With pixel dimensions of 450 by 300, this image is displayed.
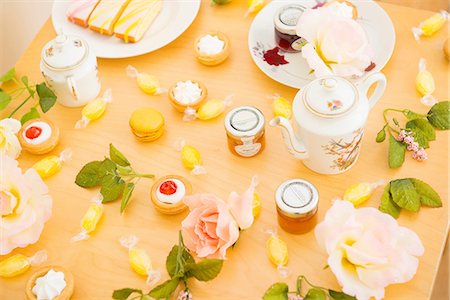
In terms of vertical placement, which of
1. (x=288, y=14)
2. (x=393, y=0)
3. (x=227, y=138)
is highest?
(x=288, y=14)

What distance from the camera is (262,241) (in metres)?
1.22

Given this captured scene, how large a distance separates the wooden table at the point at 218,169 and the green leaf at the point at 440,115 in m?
0.03

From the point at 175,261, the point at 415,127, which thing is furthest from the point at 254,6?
the point at 175,261

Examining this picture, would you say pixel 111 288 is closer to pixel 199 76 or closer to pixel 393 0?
pixel 199 76

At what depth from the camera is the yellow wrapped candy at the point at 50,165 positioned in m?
1.35

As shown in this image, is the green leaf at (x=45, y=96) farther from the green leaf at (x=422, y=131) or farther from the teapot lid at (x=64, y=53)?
the green leaf at (x=422, y=131)

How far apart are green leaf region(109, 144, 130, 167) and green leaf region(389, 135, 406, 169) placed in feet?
1.76

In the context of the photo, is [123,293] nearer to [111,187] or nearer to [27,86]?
[111,187]

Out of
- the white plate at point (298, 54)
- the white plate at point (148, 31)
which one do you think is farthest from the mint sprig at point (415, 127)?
the white plate at point (148, 31)

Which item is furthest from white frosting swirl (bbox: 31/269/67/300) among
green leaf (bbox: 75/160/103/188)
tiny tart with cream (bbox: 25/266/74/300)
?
green leaf (bbox: 75/160/103/188)

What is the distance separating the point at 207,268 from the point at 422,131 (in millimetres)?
538

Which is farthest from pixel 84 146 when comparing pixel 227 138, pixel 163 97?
pixel 227 138

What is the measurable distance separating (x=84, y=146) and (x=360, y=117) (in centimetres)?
60

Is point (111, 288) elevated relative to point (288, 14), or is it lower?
lower
